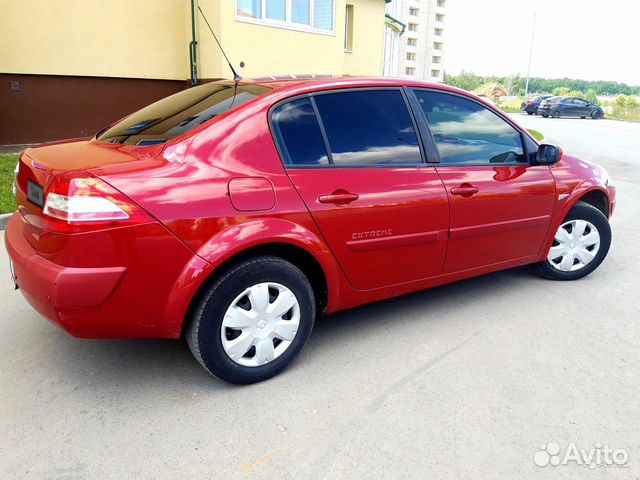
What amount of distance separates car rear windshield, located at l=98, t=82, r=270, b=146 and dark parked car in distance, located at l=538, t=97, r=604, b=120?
36.1 metres

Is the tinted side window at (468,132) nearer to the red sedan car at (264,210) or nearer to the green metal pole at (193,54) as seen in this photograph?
the red sedan car at (264,210)

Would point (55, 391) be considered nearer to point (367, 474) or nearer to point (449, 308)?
point (367, 474)

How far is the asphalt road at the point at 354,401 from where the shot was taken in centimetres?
230

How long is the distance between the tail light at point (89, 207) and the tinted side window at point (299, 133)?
0.86 metres

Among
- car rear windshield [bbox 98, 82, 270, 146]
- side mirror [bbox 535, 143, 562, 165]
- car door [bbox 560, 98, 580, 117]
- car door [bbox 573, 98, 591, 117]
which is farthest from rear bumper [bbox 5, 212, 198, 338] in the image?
car door [bbox 573, 98, 591, 117]

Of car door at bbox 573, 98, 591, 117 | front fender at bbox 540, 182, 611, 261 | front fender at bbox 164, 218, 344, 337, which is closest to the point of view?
front fender at bbox 164, 218, 344, 337

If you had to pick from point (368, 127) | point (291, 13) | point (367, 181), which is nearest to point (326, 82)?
point (368, 127)

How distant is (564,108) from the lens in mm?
35094

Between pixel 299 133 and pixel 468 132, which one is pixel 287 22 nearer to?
pixel 468 132

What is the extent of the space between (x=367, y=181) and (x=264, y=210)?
69 cm

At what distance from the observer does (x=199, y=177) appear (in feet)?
8.54

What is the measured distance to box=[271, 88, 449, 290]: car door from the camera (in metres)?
2.94

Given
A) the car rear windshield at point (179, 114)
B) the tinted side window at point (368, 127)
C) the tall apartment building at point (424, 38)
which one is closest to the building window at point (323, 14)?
the car rear windshield at point (179, 114)

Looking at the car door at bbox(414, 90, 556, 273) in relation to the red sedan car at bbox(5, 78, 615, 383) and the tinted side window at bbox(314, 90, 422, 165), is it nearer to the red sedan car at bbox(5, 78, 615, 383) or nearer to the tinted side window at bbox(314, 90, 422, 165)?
the red sedan car at bbox(5, 78, 615, 383)
